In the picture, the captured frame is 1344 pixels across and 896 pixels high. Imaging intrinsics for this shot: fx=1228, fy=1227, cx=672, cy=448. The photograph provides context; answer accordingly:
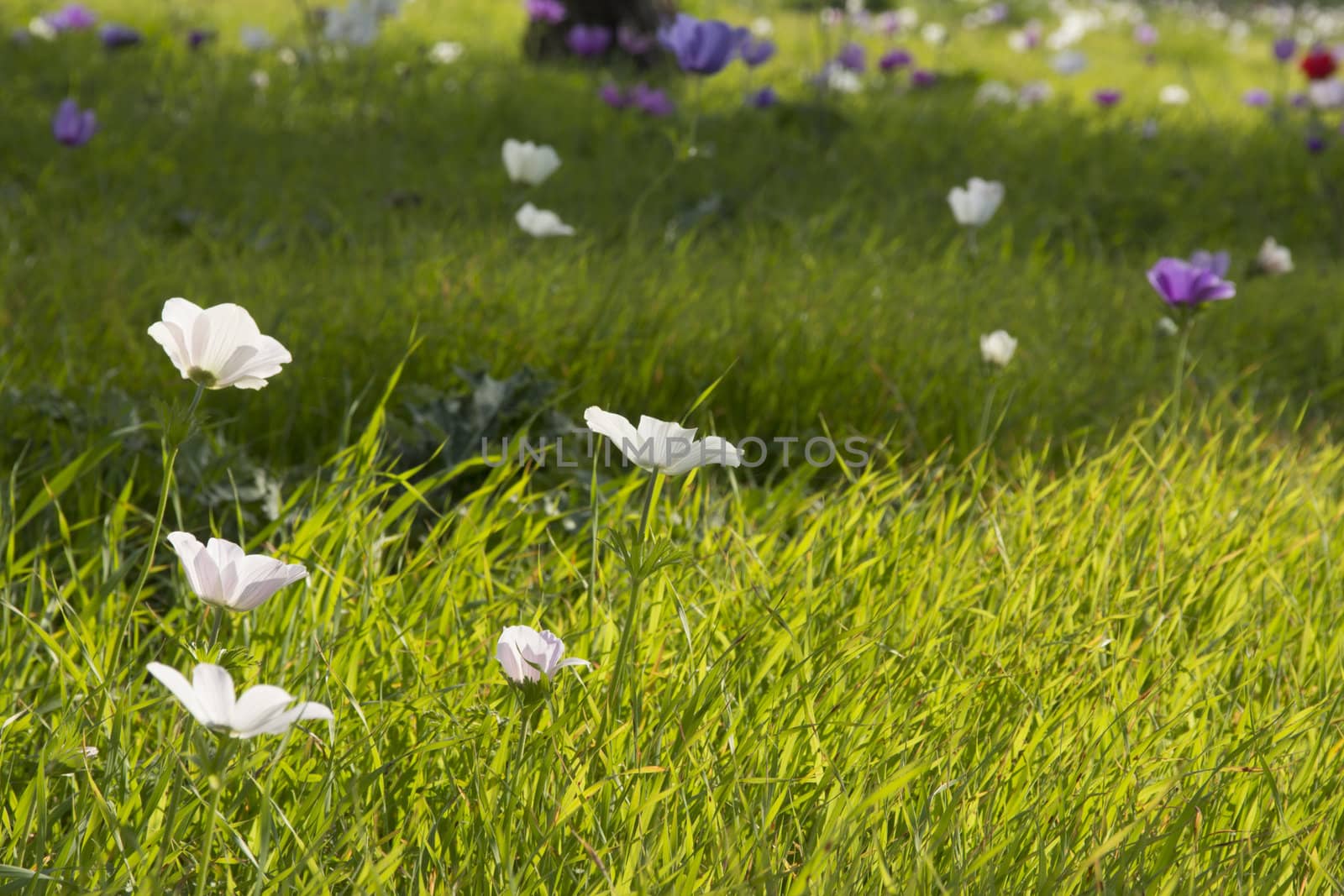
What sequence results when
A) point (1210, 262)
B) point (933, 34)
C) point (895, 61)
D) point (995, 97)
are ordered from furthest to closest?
point (933, 34)
point (995, 97)
point (895, 61)
point (1210, 262)

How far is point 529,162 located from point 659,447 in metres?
1.81

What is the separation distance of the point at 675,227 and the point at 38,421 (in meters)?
1.85

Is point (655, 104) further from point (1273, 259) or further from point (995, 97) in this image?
point (1273, 259)

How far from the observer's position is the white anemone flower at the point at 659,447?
43.6 inches

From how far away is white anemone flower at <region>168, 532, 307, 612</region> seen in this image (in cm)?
104

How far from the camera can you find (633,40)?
6004mm

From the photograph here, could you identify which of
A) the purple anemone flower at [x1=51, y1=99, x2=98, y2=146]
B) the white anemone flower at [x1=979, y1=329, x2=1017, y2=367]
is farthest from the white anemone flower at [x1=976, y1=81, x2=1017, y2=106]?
the white anemone flower at [x1=979, y1=329, x2=1017, y2=367]

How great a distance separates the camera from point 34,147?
13.3 ft

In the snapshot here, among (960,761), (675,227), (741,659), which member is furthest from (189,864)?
(675,227)

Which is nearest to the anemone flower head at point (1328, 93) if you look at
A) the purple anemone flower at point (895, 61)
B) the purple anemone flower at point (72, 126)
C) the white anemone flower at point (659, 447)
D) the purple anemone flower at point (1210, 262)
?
the purple anemone flower at point (895, 61)

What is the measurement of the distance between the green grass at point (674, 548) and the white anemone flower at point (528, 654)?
7 cm

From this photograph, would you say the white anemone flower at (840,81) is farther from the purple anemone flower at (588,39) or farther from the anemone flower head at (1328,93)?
the anemone flower head at (1328,93)

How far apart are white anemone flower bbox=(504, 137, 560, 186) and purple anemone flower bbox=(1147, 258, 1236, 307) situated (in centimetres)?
132

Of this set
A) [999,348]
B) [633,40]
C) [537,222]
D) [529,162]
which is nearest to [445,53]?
[633,40]
